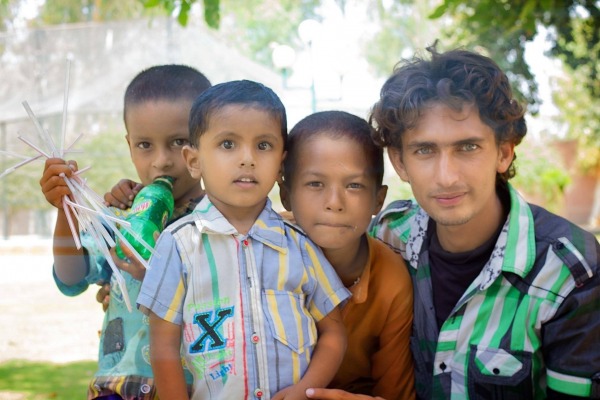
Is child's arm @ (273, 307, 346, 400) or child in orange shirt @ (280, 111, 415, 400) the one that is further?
child in orange shirt @ (280, 111, 415, 400)

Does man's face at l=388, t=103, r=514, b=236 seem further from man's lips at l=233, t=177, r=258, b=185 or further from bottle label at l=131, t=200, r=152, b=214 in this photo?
bottle label at l=131, t=200, r=152, b=214

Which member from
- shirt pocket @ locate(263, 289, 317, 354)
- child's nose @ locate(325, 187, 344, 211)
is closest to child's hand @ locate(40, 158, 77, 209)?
shirt pocket @ locate(263, 289, 317, 354)

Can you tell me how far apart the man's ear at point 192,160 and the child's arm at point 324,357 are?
0.54 m

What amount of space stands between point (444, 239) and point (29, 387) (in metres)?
3.80

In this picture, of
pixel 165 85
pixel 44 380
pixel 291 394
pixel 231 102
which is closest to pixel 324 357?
pixel 291 394

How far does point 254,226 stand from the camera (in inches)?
78.1

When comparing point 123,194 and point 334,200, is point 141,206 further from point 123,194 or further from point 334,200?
point 334,200

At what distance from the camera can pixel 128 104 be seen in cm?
234

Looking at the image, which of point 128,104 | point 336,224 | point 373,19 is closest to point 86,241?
point 128,104

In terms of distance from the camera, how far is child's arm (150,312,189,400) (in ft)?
6.15

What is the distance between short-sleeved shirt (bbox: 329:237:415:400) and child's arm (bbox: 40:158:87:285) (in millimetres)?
843

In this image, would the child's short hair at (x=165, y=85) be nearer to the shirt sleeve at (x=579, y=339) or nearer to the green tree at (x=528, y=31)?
the shirt sleeve at (x=579, y=339)

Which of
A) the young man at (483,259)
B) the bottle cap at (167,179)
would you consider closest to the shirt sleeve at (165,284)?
the bottle cap at (167,179)

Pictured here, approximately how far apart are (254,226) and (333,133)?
1.35 ft
